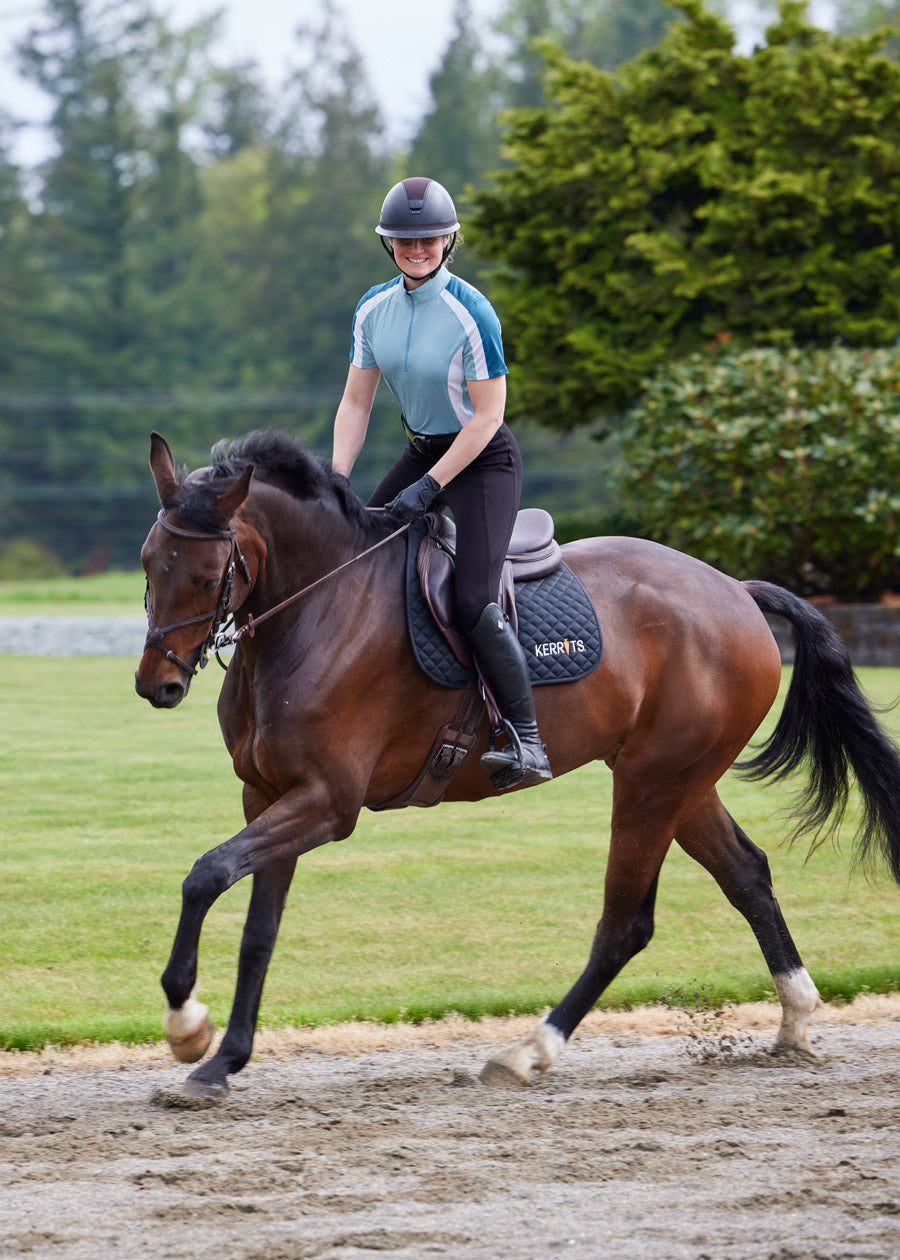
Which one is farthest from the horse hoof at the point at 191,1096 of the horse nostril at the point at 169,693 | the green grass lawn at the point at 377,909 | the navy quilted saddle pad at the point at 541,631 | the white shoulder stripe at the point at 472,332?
the white shoulder stripe at the point at 472,332

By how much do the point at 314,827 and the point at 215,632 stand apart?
2.19 feet

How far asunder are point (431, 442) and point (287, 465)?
1.81 feet

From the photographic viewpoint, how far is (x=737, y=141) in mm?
19156

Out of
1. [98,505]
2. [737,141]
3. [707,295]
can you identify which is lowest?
[98,505]

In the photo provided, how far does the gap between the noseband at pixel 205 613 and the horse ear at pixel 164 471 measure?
6 centimetres

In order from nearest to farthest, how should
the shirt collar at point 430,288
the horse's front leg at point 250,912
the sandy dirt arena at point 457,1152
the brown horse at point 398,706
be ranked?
the sandy dirt arena at point 457,1152 < the horse's front leg at point 250,912 < the brown horse at point 398,706 < the shirt collar at point 430,288

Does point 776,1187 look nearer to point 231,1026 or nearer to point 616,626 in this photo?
point 231,1026

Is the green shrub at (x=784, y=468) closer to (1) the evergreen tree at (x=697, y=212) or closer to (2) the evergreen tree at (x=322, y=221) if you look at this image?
(1) the evergreen tree at (x=697, y=212)

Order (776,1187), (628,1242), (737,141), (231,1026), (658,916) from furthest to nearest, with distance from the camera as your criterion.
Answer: (737,141) → (658,916) → (231,1026) → (776,1187) → (628,1242)

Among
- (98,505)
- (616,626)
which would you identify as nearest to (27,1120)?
(616,626)

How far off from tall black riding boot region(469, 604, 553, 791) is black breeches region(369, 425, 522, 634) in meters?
0.07

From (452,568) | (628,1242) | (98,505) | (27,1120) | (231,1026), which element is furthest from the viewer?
(98,505)

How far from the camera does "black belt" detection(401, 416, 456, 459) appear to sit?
4.91 meters

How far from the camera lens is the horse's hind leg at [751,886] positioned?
17.1 ft
